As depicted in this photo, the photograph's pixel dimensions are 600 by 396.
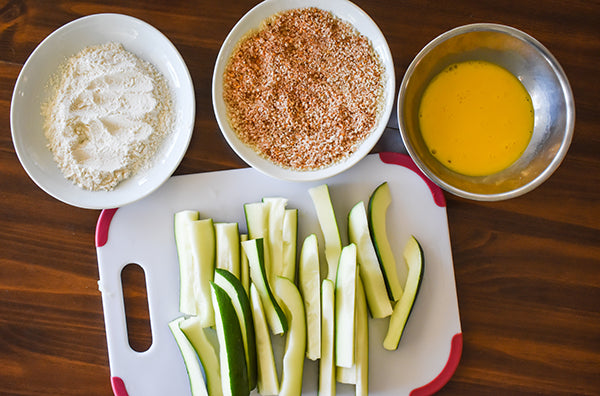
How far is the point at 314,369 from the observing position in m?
1.56

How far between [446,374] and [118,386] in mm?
993

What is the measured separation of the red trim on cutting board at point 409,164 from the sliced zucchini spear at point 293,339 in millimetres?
475

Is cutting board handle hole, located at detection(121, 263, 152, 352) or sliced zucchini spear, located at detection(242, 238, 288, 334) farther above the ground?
sliced zucchini spear, located at detection(242, 238, 288, 334)

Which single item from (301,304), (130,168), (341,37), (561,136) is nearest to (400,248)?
(301,304)

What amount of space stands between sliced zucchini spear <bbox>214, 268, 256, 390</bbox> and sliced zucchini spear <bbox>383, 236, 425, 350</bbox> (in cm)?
40

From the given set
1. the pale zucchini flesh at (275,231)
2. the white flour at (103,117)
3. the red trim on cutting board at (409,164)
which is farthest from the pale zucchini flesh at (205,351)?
the red trim on cutting board at (409,164)

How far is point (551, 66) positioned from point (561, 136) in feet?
0.64

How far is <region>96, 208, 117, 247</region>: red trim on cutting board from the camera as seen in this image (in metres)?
1.55

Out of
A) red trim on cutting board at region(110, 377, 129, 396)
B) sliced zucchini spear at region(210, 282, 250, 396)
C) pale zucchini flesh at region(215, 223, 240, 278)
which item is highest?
pale zucchini flesh at region(215, 223, 240, 278)

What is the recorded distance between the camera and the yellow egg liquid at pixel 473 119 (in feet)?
4.79

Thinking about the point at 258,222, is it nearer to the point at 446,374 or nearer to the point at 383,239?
the point at 383,239

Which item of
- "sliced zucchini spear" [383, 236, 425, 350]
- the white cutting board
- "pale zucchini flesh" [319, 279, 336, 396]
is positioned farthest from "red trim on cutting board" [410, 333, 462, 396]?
"pale zucchini flesh" [319, 279, 336, 396]

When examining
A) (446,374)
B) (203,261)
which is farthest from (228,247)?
(446,374)

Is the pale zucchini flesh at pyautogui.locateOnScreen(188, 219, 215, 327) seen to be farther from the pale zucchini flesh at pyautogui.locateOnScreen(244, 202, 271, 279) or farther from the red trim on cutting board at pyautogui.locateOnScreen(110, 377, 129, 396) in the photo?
the red trim on cutting board at pyautogui.locateOnScreen(110, 377, 129, 396)
